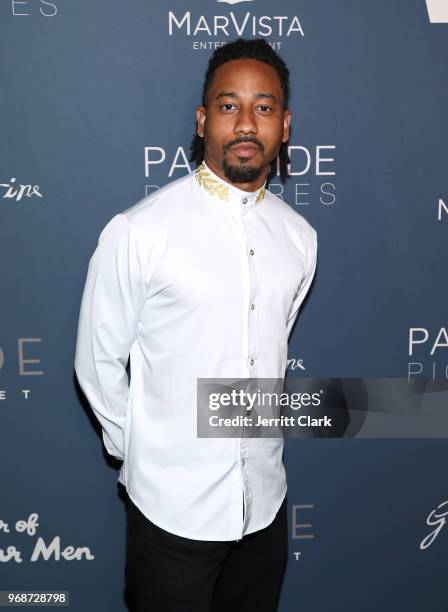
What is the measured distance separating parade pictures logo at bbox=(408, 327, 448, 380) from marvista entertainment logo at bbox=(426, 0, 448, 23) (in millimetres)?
863

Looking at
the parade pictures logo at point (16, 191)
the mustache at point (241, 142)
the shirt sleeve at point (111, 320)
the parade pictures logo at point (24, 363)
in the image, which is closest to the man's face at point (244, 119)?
the mustache at point (241, 142)

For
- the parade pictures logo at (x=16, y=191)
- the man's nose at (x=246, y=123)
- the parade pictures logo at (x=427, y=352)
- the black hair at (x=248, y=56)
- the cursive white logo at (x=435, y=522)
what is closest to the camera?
the man's nose at (x=246, y=123)

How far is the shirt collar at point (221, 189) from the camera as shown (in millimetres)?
1496

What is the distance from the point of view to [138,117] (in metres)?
1.74

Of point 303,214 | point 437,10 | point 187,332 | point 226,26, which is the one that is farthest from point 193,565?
point 437,10

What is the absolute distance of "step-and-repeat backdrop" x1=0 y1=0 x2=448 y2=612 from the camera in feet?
5.60

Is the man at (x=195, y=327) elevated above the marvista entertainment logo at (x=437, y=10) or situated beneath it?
situated beneath

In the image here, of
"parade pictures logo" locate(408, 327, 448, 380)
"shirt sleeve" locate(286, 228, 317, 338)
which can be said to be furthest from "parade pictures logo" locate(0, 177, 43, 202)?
"parade pictures logo" locate(408, 327, 448, 380)

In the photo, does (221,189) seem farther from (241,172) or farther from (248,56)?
(248,56)

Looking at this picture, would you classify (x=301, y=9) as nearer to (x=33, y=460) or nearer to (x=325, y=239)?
(x=325, y=239)

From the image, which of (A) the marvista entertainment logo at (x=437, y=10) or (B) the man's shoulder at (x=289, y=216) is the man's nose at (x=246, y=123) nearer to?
(B) the man's shoulder at (x=289, y=216)

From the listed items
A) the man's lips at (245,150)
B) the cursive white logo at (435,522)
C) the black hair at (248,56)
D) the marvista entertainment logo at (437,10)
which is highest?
the marvista entertainment logo at (437,10)

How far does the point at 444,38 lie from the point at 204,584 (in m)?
Answer: 1.55

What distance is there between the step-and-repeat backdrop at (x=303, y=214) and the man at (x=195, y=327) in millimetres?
252
